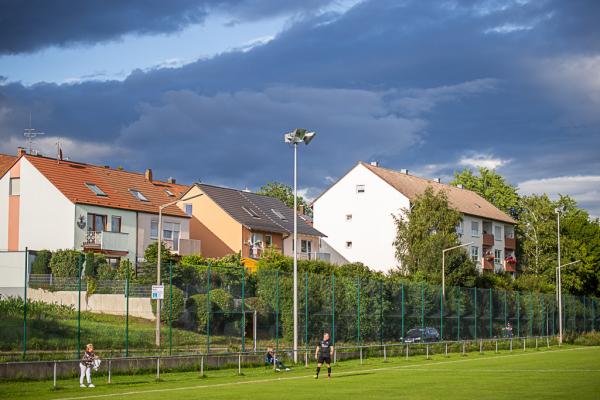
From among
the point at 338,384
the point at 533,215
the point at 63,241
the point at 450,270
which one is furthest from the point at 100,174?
the point at 533,215

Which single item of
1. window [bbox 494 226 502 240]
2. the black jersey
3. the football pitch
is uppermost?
window [bbox 494 226 502 240]

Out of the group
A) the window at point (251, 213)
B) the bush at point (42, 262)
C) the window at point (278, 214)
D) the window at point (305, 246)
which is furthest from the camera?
the window at point (278, 214)

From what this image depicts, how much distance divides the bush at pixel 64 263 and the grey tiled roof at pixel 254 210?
2557 cm

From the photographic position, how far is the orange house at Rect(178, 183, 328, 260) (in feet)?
263

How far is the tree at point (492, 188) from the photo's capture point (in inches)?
4857

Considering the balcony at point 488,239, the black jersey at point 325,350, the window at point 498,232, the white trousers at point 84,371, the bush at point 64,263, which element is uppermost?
the window at point 498,232

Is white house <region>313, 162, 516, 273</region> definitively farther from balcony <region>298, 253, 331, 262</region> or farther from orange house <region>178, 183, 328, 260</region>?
orange house <region>178, 183, 328, 260</region>

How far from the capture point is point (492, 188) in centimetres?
12438

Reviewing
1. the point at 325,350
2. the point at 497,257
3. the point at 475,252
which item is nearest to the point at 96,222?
the point at 325,350

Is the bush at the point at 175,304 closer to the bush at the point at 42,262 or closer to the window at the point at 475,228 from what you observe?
Result: the bush at the point at 42,262

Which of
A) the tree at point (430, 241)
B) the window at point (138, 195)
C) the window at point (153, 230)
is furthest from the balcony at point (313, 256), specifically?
the window at point (138, 195)

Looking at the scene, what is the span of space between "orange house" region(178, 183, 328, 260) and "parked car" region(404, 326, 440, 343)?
25.8m

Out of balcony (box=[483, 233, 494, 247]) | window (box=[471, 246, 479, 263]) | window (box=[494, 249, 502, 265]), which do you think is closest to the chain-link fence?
window (box=[471, 246, 479, 263])

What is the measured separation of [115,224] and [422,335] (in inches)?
1004
